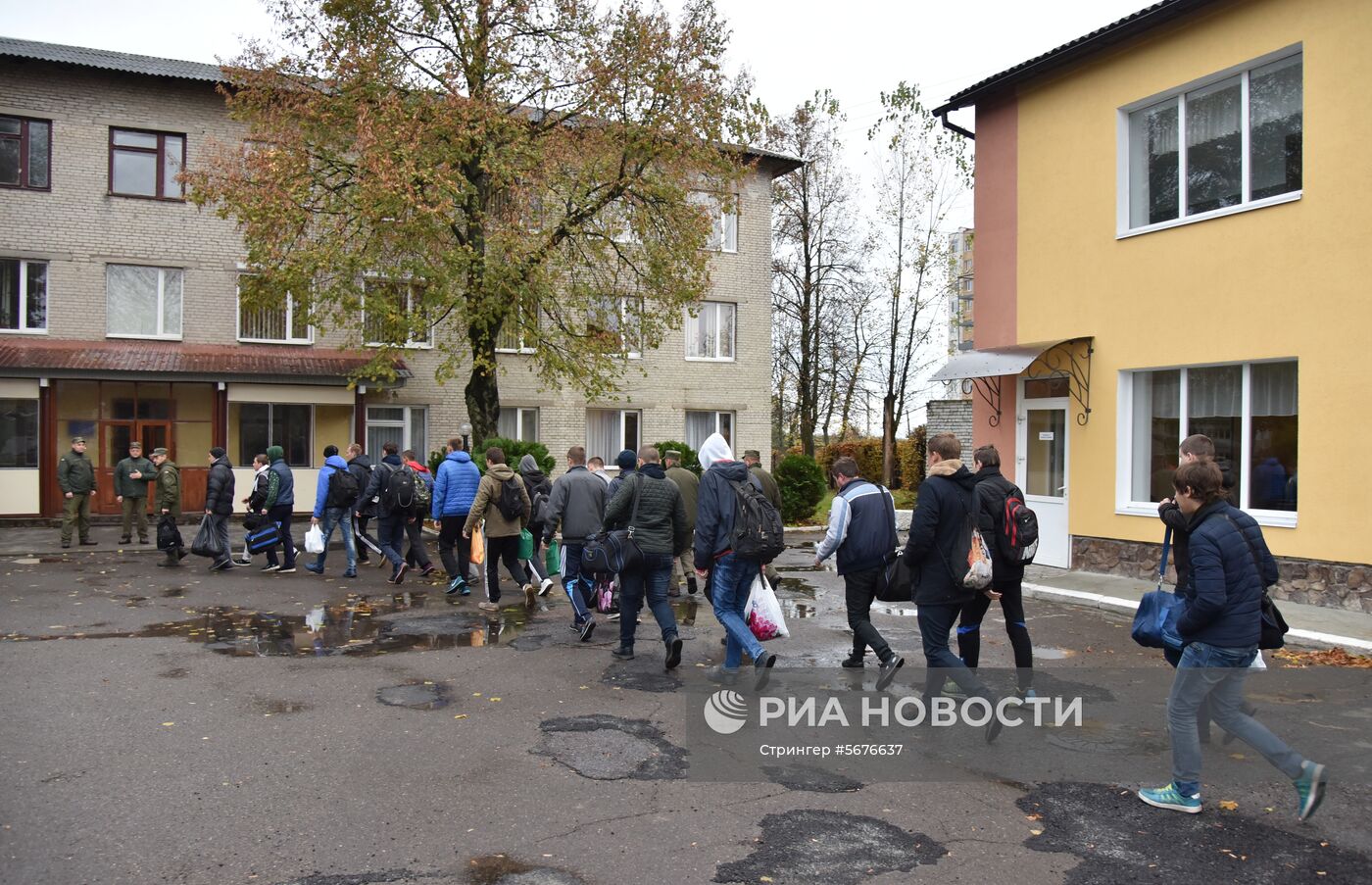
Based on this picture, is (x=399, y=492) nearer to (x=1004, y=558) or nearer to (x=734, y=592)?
(x=734, y=592)

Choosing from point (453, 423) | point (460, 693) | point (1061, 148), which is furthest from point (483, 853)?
point (453, 423)

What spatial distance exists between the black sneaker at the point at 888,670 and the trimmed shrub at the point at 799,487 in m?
15.5

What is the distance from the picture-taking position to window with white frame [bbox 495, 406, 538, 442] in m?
27.2

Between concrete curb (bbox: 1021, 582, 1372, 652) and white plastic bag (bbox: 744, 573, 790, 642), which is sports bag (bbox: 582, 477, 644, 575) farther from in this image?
concrete curb (bbox: 1021, 582, 1372, 652)

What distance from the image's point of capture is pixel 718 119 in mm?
19750

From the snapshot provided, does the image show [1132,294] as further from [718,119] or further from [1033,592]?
[718,119]

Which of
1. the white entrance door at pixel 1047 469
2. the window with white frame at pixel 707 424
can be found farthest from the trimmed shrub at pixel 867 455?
the white entrance door at pixel 1047 469

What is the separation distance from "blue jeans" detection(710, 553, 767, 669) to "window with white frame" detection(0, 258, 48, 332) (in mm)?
21329

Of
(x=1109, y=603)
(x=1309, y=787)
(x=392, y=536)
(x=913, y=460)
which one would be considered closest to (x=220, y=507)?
(x=392, y=536)

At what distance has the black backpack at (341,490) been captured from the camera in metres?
13.8

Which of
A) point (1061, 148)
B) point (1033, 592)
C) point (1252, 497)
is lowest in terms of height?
point (1033, 592)

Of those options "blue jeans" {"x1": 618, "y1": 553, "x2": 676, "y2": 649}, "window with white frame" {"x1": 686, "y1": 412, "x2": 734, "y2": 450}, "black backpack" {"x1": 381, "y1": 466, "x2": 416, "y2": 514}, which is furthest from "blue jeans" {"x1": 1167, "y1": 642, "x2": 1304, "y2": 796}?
"window with white frame" {"x1": 686, "y1": 412, "x2": 734, "y2": 450}

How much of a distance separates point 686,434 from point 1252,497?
731 inches

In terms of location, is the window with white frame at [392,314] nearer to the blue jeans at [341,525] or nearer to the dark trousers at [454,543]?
the blue jeans at [341,525]
